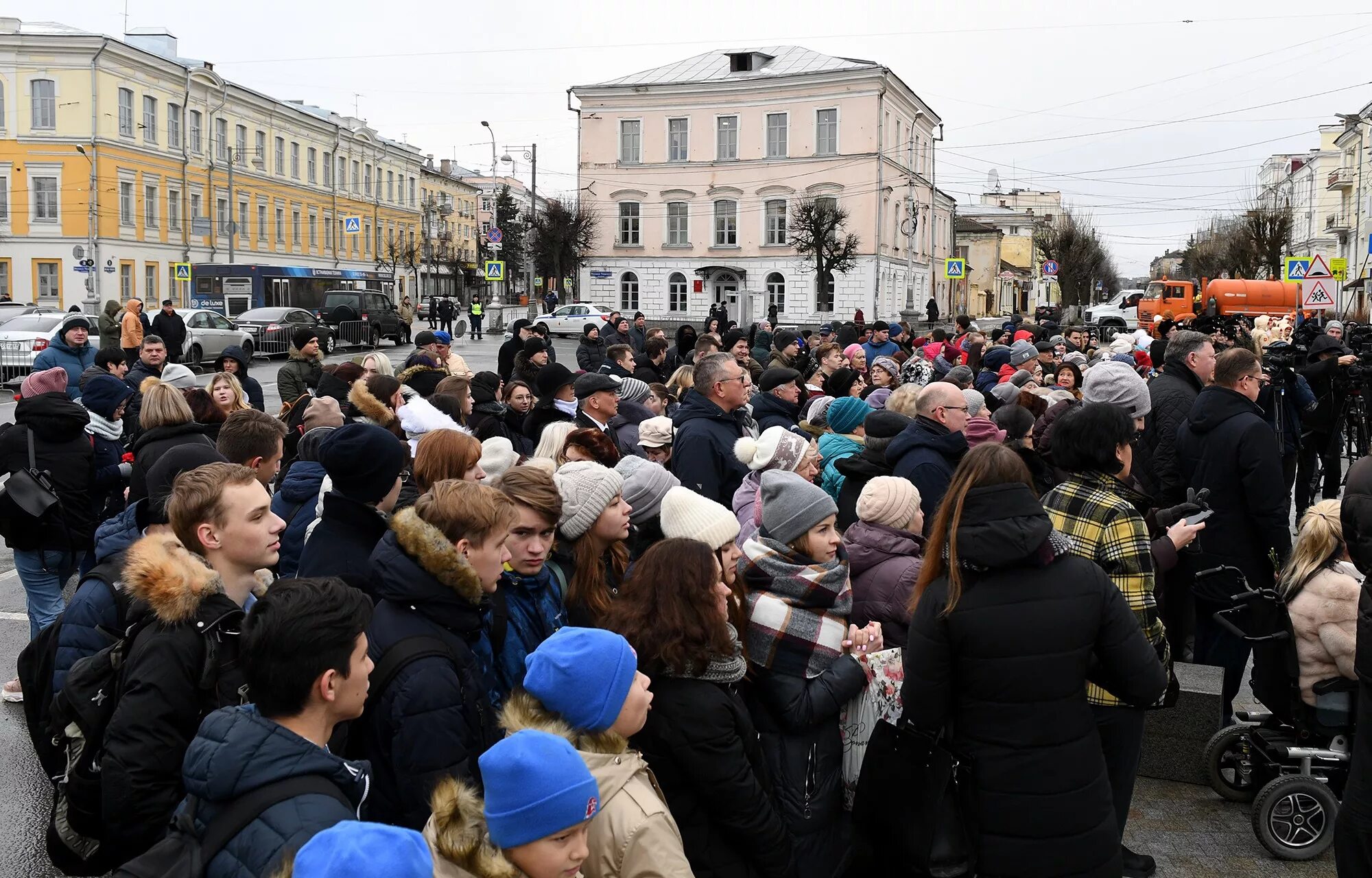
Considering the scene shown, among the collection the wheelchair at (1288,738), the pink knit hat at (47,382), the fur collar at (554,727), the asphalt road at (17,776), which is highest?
the pink knit hat at (47,382)

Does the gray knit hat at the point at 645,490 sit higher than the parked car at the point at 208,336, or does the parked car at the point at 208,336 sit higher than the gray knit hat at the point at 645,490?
the parked car at the point at 208,336

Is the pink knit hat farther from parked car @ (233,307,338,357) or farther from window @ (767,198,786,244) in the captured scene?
window @ (767,198,786,244)

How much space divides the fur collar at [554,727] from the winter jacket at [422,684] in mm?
273

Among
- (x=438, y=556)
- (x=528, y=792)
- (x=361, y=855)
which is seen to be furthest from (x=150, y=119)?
(x=361, y=855)

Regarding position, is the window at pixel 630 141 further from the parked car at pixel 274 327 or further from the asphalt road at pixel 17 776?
the asphalt road at pixel 17 776

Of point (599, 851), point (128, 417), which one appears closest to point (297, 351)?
point (128, 417)

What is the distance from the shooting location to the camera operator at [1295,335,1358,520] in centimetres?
1129

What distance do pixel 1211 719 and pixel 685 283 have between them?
2160 inches

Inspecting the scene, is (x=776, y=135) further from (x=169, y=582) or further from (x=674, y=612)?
(x=169, y=582)

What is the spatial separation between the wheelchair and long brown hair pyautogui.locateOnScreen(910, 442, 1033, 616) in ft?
7.03

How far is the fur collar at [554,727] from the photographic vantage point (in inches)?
113

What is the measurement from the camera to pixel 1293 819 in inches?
194

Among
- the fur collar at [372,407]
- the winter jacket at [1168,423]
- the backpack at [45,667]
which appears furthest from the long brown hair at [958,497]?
the fur collar at [372,407]

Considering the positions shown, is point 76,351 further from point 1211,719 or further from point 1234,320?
point 1234,320
